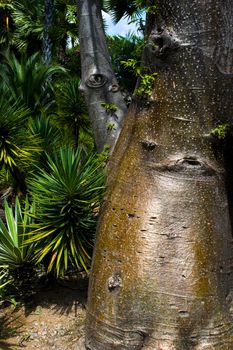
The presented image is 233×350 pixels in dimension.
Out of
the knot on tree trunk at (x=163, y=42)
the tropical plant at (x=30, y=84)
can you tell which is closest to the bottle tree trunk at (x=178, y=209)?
the knot on tree trunk at (x=163, y=42)

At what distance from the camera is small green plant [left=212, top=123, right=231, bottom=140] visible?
2713mm

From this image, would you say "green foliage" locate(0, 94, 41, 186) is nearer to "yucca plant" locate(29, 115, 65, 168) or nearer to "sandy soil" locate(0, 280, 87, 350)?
"yucca plant" locate(29, 115, 65, 168)

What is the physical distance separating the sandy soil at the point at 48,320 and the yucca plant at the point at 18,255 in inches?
7.0

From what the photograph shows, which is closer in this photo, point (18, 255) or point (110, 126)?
point (110, 126)

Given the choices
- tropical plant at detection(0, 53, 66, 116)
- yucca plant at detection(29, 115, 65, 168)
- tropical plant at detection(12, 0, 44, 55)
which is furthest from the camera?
tropical plant at detection(12, 0, 44, 55)

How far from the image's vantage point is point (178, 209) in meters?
2.74

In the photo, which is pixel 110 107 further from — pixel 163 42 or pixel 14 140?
pixel 14 140

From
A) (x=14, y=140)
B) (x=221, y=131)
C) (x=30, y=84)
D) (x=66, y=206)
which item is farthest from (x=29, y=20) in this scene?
(x=221, y=131)

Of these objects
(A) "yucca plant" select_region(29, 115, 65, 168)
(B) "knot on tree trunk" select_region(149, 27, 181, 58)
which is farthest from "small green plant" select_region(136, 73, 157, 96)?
(A) "yucca plant" select_region(29, 115, 65, 168)

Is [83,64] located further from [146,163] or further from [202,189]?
[202,189]

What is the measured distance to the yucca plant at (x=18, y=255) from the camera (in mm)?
3965

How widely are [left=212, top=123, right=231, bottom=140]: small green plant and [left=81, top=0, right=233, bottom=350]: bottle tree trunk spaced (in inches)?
1.1

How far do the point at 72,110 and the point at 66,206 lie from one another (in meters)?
2.81

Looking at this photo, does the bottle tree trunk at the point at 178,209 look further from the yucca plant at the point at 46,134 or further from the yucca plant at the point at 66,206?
the yucca plant at the point at 46,134
